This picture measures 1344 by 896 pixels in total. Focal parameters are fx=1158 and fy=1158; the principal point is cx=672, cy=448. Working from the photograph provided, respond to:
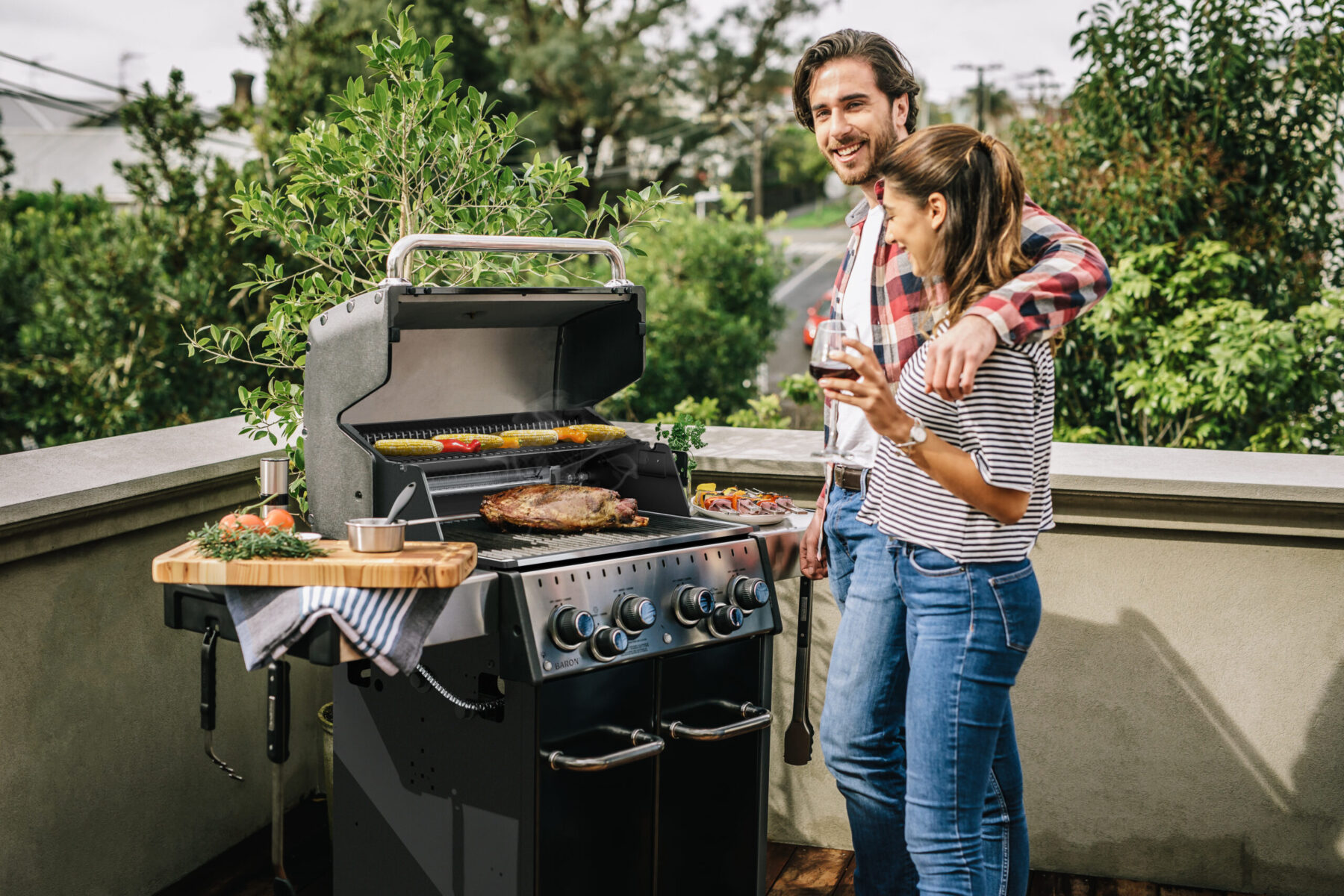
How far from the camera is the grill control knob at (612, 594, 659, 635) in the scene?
6.98ft

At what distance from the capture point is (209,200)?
7438 millimetres

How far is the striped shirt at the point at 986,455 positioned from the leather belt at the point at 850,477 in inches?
9.2

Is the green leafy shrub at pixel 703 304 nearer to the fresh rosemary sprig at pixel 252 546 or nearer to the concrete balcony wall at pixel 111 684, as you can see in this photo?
the concrete balcony wall at pixel 111 684

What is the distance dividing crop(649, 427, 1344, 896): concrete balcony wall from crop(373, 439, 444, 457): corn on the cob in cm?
108

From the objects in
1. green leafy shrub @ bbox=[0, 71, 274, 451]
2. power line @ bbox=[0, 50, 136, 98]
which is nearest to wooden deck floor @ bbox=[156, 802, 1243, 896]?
green leafy shrub @ bbox=[0, 71, 274, 451]

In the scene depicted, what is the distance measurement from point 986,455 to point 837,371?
27 cm

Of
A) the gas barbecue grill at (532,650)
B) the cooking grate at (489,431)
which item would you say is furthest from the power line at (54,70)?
the gas barbecue grill at (532,650)

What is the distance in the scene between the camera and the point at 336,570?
1.86m

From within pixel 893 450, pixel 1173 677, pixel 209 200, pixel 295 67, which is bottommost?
pixel 1173 677

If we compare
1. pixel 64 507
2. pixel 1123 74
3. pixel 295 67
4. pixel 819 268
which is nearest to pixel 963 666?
pixel 64 507

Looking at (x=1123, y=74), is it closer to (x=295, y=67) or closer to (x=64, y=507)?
(x=64, y=507)

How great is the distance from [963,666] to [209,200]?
683cm

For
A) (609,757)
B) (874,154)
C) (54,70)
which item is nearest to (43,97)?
(54,70)

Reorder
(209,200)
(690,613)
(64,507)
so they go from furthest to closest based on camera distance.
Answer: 1. (209,200)
2. (64,507)
3. (690,613)
